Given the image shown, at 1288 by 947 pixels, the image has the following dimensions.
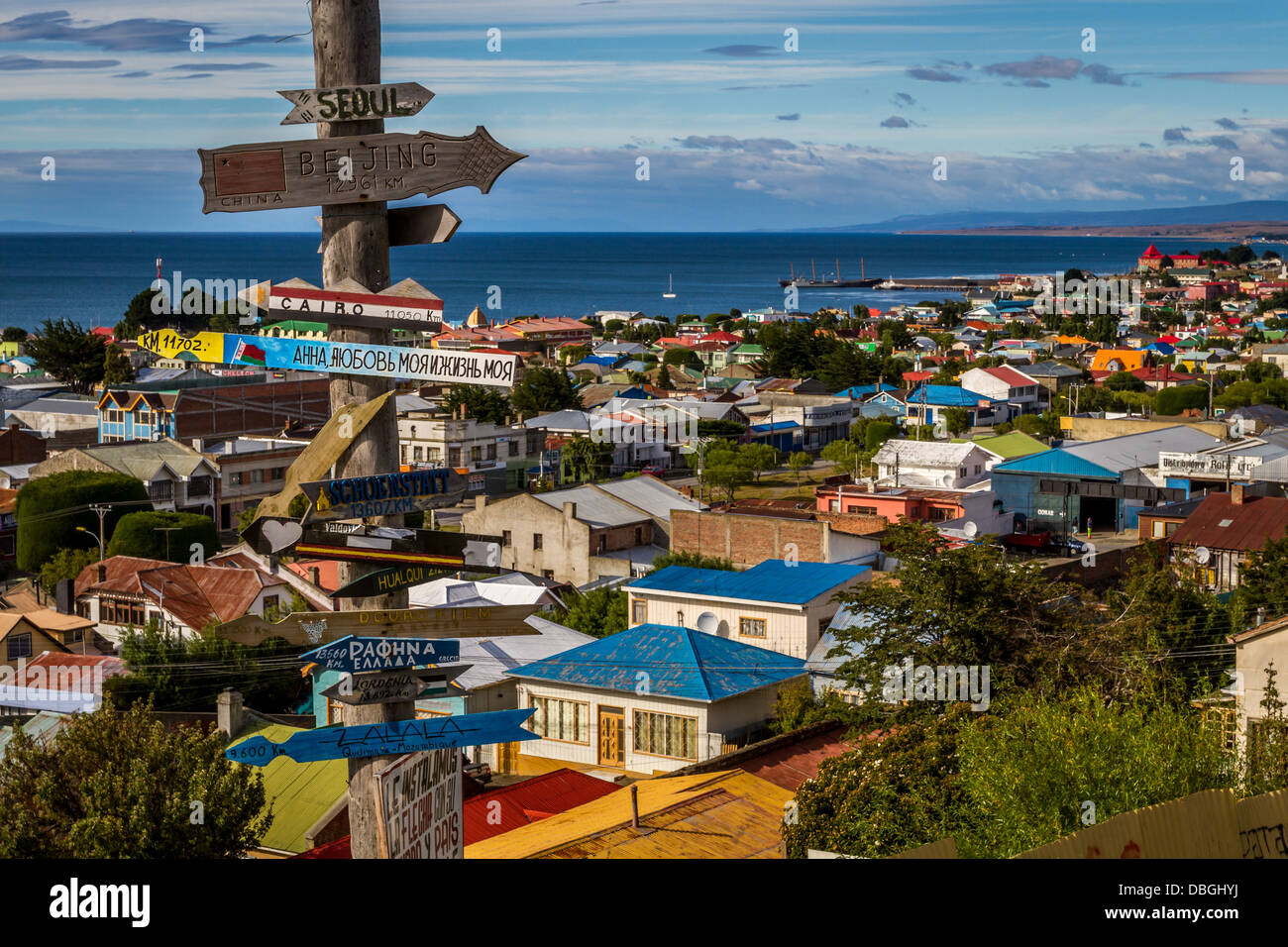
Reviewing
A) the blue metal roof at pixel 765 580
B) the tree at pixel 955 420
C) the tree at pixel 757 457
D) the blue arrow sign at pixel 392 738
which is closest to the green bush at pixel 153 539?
the blue metal roof at pixel 765 580

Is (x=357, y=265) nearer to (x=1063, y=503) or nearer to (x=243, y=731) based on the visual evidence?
(x=243, y=731)

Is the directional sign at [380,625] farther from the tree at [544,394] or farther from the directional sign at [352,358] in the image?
the tree at [544,394]

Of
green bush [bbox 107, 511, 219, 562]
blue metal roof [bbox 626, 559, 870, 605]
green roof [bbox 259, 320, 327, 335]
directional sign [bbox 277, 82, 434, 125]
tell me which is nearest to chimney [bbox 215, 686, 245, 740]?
green roof [bbox 259, 320, 327, 335]

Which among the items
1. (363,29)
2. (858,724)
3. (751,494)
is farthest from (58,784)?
(751,494)

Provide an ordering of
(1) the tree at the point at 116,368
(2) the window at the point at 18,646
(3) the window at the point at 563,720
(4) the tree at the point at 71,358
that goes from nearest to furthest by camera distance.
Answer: (3) the window at the point at 563,720 < (2) the window at the point at 18,646 < (1) the tree at the point at 116,368 < (4) the tree at the point at 71,358

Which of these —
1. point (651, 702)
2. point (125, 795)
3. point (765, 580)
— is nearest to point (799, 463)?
point (765, 580)
